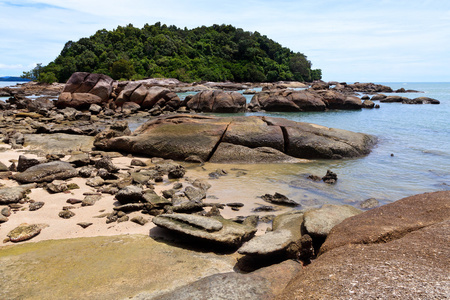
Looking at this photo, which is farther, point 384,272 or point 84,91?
point 84,91

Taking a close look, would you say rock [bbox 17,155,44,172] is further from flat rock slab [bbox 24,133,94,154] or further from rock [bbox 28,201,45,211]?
flat rock slab [bbox 24,133,94,154]

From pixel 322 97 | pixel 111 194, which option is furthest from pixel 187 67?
pixel 111 194

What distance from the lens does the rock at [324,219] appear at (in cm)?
425

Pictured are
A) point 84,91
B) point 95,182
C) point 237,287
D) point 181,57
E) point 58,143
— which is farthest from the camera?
point 181,57

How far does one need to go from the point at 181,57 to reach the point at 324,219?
8076cm

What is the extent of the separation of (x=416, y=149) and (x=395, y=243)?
11.9m

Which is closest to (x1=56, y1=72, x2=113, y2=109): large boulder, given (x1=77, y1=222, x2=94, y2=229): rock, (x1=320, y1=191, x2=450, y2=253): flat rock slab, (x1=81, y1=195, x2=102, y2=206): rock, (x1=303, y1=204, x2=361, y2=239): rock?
(x1=81, y1=195, x2=102, y2=206): rock

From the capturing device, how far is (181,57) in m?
80.2

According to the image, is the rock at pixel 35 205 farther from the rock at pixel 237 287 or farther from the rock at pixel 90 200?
the rock at pixel 237 287

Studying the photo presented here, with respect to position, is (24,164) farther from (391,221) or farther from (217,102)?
(217,102)

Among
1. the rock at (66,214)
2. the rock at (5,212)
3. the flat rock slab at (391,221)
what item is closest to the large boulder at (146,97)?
the rock at (5,212)

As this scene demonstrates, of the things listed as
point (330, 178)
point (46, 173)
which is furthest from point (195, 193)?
point (330, 178)

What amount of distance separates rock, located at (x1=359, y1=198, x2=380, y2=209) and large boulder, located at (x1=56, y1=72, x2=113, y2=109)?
72.1 ft

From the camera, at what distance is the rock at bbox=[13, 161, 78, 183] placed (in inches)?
253
